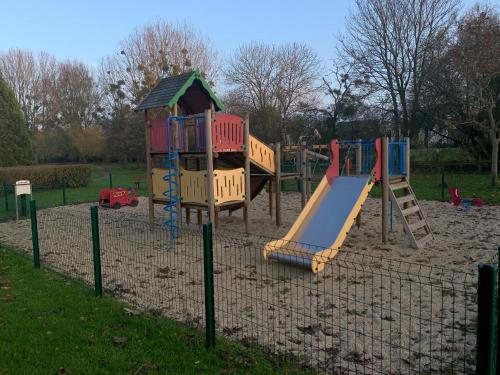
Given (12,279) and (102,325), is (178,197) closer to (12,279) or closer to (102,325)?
(12,279)

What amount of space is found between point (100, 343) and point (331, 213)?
4.57 meters

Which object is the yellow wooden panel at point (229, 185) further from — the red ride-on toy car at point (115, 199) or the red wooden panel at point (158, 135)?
the red ride-on toy car at point (115, 199)

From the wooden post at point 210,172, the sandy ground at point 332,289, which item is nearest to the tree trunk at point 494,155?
the sandy ground at point 332,289

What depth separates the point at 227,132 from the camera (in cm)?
881

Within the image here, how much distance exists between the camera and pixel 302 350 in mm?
3770

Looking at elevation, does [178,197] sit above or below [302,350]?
above

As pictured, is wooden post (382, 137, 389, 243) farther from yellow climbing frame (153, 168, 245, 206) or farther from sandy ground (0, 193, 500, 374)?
yellow climbing frame (153, 168, 245, 206)

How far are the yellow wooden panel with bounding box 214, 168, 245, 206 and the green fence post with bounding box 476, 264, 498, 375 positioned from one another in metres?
6.44

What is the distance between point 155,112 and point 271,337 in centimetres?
2571

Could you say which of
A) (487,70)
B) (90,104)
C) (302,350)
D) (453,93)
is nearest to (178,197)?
(302,350)

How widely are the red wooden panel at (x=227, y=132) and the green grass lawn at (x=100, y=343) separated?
4.26 meters

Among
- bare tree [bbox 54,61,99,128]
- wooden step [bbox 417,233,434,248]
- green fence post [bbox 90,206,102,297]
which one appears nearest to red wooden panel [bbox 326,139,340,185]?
wooden step [bbox 417,233,434,248]

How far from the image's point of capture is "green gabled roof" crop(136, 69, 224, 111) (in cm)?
880

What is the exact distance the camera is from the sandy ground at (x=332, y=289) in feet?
12.3
